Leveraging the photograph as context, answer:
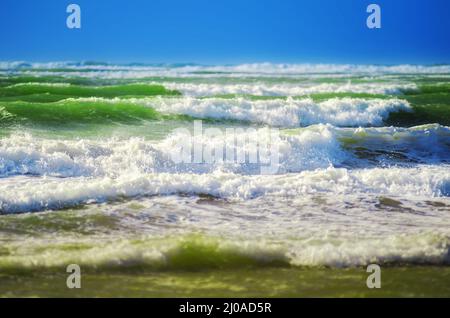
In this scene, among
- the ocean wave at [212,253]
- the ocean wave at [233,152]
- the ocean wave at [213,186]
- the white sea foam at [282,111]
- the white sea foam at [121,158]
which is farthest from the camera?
the white sea foam at [282,111]

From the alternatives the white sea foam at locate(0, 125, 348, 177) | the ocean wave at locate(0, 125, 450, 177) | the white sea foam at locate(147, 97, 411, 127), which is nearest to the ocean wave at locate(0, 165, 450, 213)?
the white sea foam at locate(0, 125, 348, 177)

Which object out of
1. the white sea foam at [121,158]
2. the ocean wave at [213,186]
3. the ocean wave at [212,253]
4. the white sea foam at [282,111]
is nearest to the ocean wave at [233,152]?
the white sea foam at [121,158]

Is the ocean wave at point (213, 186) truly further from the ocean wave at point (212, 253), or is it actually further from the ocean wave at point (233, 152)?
the ocean wave at point (212, 253)

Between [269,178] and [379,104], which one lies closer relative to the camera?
[269,178]

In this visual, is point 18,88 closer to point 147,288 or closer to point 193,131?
point 193,131

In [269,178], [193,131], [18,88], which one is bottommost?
[269,178]

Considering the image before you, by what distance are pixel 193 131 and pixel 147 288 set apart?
11870mm

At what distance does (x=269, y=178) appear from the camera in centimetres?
1015

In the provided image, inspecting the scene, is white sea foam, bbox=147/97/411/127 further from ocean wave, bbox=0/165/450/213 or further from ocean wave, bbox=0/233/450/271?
ocean wave, bbox=0/233/450/271

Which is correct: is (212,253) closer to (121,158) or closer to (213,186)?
(213,186)

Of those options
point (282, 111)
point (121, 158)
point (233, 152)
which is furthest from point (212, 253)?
point (282, 111)

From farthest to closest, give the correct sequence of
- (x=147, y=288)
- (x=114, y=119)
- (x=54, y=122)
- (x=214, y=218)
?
(x=114, y=119) → (x=54, y=122) → (x=214, y=218) → (x=147, y=288)

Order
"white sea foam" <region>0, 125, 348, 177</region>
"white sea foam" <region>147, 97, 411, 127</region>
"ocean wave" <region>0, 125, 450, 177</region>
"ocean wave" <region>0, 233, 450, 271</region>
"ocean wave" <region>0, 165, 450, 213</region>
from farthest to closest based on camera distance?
1. "white sea foam" <region>147, 97, 411, 127</region>
2. "ocean wave" <region>0, 125, 450, 177</region>
3. "white sea foam" <region>0, 125, 348, 177</region>
4. "ocean wave" <region>0, 165, 450, 213</region>
5. "ocean wave" <region>0, 233, 450, 271</region>

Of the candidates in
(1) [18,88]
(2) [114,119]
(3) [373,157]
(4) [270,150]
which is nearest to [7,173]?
(4) [270,150]
